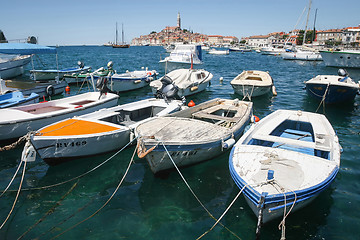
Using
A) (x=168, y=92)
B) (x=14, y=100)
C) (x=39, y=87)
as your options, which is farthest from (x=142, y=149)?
(x=39, y=87)

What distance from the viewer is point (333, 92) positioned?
16.5 metres

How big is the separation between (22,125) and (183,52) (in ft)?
91.2

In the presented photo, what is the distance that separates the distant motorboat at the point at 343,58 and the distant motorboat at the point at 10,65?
158 ft

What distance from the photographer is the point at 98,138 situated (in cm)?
853

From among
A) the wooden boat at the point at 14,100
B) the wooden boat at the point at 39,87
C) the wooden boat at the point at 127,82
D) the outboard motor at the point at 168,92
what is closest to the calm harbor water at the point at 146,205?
the wooden boat at the point at 14,100

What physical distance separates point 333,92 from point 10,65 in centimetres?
3151

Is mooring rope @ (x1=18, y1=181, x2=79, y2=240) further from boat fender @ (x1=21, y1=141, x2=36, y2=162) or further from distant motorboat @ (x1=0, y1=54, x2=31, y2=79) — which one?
distant motorboat @ (x1=0, y1=54, x2=31, y2=79)

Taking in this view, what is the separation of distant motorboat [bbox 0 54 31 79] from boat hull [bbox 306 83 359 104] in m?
30.0

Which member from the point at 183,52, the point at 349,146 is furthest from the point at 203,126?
the point at 183,52

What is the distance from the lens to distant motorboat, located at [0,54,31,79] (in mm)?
26791

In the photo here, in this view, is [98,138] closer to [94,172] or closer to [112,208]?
[94,172]

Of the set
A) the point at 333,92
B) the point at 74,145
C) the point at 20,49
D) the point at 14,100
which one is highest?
the point at 20,49

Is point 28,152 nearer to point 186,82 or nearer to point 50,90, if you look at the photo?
point 50,90

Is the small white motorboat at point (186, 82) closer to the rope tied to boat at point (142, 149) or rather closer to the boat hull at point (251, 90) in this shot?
the boat hull at point (251, 90)
